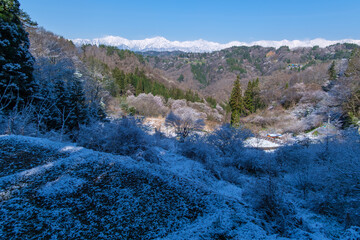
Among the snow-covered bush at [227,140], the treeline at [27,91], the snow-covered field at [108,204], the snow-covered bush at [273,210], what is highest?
the treeline at [27,91]

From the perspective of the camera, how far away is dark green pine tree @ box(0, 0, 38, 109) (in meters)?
9.46

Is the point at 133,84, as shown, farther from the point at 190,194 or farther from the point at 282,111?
the point at 190,194

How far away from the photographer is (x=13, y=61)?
10023 millimetres

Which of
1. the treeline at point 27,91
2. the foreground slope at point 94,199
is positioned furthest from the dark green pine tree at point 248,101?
the foreground slope at point 94,199

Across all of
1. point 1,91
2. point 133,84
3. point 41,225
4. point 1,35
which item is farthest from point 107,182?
point 133,84

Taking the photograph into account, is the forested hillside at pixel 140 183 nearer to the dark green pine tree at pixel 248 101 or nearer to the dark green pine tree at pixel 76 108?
the dark green pine tree at pixel 76 108

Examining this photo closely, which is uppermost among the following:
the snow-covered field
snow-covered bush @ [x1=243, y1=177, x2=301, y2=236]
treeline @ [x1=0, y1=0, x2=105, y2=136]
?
treeline @ [x1=0, y1=0, x2=105, y2=136]

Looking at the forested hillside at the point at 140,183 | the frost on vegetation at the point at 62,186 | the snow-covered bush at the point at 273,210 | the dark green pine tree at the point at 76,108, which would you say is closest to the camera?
the forested hillside at the point at 140,183

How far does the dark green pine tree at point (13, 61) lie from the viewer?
9.46 metres

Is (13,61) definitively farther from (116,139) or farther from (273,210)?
(273,210)

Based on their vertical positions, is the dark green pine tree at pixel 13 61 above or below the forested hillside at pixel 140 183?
above

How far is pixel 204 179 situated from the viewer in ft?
21.4

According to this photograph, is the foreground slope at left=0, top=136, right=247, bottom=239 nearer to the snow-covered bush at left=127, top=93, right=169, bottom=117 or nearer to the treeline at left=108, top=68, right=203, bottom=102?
the snow-covered bush at left=127, top=93, right=169, bottom=117

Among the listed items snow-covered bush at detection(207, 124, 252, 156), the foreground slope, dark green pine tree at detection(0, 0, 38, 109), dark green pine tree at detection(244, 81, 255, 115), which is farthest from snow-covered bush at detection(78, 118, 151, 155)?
dark green pine tree at detection(244, 81, 255, 115)
